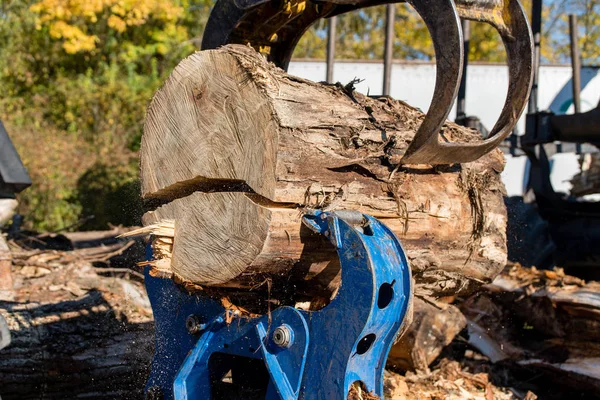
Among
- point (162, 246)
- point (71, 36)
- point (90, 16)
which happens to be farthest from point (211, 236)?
point (90, 16)

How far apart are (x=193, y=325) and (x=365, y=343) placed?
834mm

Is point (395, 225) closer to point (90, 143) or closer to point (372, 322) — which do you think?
point (372, 322)

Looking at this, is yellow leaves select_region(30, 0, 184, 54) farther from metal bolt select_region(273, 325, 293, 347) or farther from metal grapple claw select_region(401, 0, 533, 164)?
metal bolt select_region(273, 325, 293, 347)

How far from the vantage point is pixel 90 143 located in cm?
1334

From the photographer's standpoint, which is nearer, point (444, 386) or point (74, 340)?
point (74, 340)

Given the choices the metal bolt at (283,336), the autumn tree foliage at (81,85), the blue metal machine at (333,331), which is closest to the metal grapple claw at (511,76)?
the blue metal machine at (333,331)

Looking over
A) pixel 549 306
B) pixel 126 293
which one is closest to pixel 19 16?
pixel 126 293

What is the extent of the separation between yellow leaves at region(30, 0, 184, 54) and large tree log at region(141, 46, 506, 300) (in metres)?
9.50

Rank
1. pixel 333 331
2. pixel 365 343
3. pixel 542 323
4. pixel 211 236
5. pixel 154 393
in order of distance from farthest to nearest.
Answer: pixel 542 323 < pixel 154 393 < pixel 211 236 < pixel 365 343 < pixel 333 331

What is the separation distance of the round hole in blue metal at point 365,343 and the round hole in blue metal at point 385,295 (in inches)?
4.9

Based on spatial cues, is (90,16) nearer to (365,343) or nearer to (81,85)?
(81,85)

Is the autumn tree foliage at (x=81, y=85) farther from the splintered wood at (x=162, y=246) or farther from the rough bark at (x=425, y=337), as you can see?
the splintered wood at (x=162, y=246)

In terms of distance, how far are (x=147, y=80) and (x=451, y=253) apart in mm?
11613

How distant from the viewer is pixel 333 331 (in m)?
2.81
